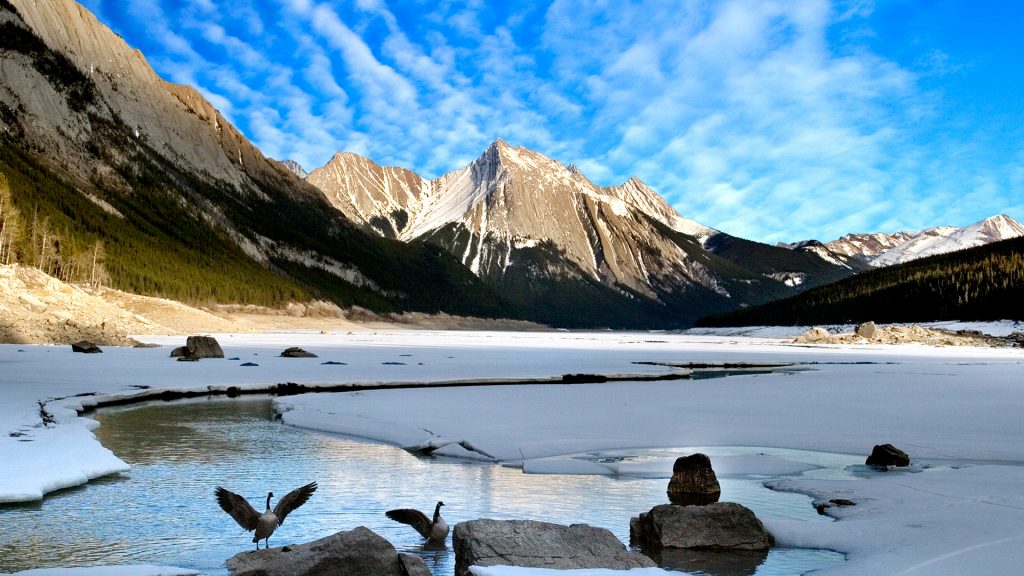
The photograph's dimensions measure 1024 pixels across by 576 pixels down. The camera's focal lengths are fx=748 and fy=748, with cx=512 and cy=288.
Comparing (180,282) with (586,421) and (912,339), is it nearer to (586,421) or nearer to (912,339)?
(912,339)

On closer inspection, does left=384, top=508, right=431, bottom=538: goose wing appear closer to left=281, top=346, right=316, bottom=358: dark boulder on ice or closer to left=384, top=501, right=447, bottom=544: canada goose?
left=384, top=501, right=447, bottom=544: canada goose

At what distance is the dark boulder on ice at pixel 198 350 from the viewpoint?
1794 inches

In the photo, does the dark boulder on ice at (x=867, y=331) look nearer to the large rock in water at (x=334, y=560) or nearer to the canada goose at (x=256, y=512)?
the canada goose at (x=256, y=512)

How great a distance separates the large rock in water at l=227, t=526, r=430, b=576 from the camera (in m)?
7.71

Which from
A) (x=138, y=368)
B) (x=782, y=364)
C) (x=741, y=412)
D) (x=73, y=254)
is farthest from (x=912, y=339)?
(x=73, y=254)

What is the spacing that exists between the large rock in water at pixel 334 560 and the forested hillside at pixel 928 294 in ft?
439

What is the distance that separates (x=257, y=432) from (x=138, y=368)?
70.4 ft

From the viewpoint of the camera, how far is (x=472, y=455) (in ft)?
53.2

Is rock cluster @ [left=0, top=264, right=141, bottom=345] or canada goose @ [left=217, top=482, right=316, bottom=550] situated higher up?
rock cluster @ [left=0, top=264, right=141, bottom=345]

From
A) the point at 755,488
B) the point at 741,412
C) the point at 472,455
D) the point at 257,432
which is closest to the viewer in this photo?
the point at 755,488

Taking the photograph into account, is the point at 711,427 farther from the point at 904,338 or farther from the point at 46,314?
the point at 904,338

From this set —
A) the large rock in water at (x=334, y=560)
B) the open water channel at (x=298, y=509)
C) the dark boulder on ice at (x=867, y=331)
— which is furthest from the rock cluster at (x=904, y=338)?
the large rock in water at (x=334, y=560)

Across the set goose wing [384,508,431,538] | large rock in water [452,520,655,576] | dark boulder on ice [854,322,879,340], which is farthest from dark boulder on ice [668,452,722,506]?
dark boulder on ice [854,322,879,340]

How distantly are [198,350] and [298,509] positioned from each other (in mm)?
38425
